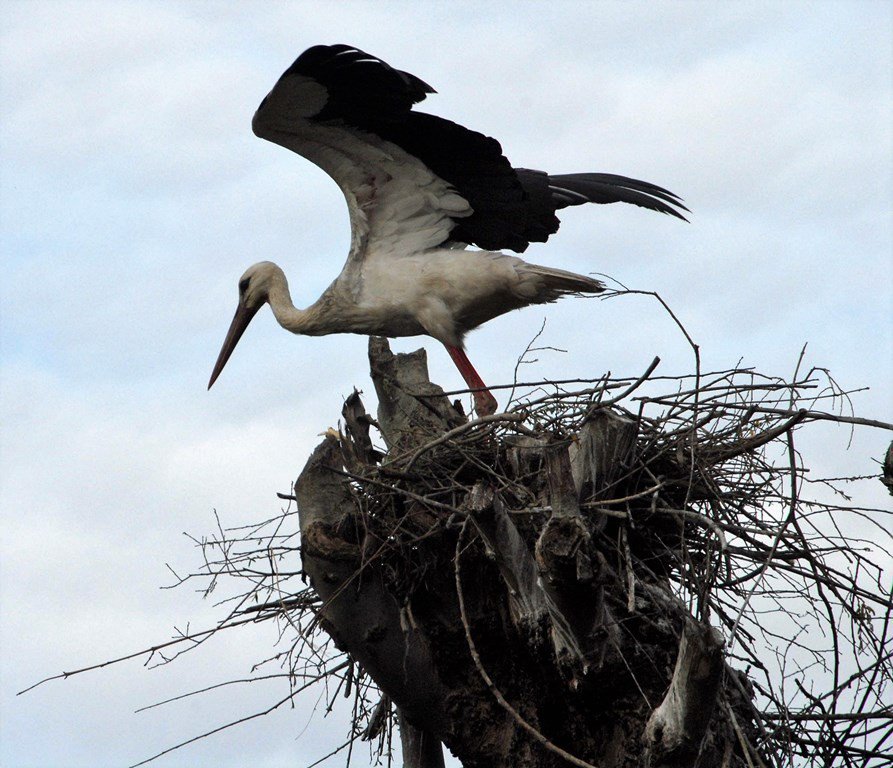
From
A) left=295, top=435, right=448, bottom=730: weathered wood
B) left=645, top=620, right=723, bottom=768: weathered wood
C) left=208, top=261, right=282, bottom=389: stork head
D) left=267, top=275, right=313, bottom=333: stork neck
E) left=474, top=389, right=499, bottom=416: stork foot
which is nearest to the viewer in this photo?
left=645, top=620, right=723, bottom=768: weathered wood

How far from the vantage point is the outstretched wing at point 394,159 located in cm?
565

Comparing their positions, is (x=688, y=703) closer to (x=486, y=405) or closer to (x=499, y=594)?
(x=499, y=594)

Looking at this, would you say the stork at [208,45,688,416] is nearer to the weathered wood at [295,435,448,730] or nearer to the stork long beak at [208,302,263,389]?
the stork long beak at [208,302,263,389]

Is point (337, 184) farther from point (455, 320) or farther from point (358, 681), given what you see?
point (358, 681)

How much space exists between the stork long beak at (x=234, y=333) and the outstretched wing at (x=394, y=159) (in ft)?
4.00

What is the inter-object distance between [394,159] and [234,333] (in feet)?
6.37

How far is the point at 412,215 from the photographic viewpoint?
6.48 m

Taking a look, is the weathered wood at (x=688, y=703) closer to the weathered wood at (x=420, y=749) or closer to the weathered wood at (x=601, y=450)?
Result: the weathered wood at (x=601, y=450)

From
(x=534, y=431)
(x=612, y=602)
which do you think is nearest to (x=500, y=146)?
(x=534, y=431)

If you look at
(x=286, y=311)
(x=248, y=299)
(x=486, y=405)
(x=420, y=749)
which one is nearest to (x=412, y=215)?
(x=286, y=311)

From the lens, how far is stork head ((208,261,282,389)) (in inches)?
291

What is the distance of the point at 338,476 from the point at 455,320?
232 centimetres

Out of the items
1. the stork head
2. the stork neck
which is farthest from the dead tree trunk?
the stork head

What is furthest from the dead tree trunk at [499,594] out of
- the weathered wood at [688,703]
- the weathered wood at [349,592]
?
the weathered wood at [688,703]
